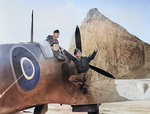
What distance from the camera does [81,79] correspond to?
324cm

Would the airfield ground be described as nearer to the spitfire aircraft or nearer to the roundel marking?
the spitfire aircraft

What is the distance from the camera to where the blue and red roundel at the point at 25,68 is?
2.55 metres

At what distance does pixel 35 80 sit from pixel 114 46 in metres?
2.19

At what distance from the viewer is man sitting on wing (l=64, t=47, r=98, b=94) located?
3.21 metres

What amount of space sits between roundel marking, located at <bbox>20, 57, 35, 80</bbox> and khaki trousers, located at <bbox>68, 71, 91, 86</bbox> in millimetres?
822

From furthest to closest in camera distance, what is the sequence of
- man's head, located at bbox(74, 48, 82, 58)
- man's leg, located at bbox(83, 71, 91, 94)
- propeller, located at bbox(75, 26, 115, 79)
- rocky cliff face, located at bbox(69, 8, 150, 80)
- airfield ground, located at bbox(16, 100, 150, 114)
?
airfield ground, located at bbox(16, 100, 150, 114) < rocky cliff face, located at bbox(69, 8, 150, 80) < propeller, located at bbox(75, 26, 115, 79) < man's head, located at bbox(74, 48, 82, 58) < man's leg, located at bbox(83, 71, 91, 94)

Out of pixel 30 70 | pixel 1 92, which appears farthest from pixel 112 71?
pixel 1 92

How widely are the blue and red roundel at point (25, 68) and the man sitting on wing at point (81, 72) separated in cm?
75

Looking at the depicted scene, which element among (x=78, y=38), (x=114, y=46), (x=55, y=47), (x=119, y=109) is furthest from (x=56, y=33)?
(x=119, y=109)

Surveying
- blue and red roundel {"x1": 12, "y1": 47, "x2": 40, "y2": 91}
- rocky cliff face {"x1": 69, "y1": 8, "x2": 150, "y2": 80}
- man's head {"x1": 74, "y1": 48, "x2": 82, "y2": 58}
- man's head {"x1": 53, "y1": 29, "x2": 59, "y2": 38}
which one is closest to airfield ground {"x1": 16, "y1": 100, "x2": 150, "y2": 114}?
rocky cliff face {"x1": 69, "y1": 8, "x2": 150, "y2": 80}

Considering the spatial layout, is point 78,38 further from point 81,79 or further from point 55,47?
point 81,79

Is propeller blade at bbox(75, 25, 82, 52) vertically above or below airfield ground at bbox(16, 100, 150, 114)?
above

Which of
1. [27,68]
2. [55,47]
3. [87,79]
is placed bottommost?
[87,79]

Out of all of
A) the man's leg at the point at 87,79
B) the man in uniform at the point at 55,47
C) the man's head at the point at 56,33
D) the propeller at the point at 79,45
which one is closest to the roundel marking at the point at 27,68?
the man in uniform at the point at 55,47
